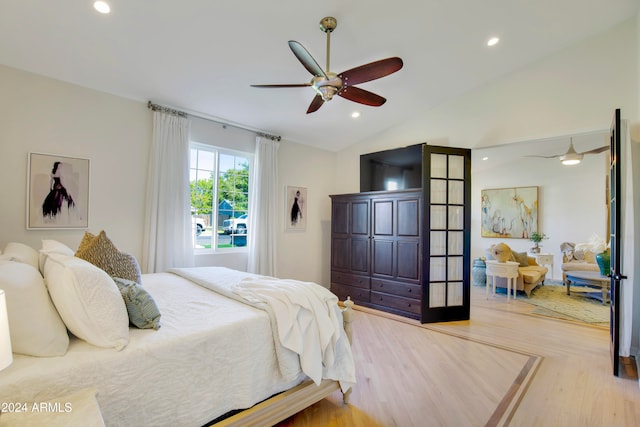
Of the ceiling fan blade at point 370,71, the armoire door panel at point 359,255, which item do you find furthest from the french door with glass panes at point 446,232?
the ceiling fan blade at point 370,71

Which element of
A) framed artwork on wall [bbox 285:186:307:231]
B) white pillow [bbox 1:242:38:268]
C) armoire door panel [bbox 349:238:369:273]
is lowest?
armoire door panel [bbox 349:238:369:273]

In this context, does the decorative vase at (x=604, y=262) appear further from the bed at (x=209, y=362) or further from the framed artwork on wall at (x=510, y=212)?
the framed artwork on wall at (x=510, y=212)

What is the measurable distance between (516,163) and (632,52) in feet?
15.9

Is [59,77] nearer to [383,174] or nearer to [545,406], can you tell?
[383,174]

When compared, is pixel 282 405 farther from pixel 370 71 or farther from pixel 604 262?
pixel 604 262

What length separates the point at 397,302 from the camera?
428 centimetres

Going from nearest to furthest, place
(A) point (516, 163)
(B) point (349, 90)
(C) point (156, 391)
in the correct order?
(C) point (156, 391) → (B) point (349, 90) → (A) point (516, 163)

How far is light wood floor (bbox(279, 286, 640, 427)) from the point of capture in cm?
207

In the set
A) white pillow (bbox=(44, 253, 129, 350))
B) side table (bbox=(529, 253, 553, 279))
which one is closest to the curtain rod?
white pillow (bbox=(44, 253, 129, 350))

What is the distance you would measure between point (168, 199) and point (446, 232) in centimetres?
364

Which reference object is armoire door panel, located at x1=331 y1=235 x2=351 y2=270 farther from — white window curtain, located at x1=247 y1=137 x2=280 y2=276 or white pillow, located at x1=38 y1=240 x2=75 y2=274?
white pillow, located at x1=38 y1=240 x2=75 y2=274

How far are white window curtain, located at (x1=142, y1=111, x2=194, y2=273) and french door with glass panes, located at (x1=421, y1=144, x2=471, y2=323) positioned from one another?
10.2 ft

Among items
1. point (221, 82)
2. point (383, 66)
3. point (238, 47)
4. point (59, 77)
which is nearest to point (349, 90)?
point (383, 66)

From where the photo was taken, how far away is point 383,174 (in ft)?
16.2
